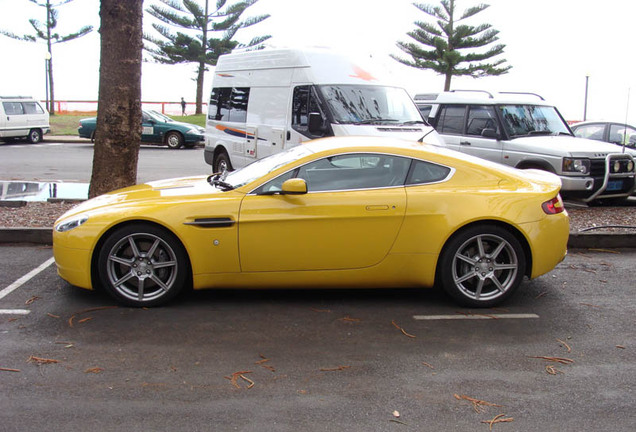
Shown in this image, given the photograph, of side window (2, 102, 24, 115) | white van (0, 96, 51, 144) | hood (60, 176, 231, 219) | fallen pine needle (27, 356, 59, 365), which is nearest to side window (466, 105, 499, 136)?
hood (60, 176, 231, 219)

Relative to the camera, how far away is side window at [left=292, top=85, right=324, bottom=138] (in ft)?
33.6

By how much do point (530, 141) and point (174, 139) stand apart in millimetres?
16538

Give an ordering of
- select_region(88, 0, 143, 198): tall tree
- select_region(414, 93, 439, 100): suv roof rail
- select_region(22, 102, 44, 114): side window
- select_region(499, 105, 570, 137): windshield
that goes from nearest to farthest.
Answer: select_region(88, 0, 143, 198): tall tree → select_region(499, 105, 570, 137): windshield → select_region(414, 93, 439, 100): suv roof rail → select_region(22, 102, 44, 114): side window

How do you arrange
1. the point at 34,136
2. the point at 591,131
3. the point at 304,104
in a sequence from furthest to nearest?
1. the point at 34,136
2. the point at 591,131
3. the point at 304,104

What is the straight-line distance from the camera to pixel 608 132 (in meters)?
12.4

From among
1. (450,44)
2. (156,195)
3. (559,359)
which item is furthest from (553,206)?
(450,44)

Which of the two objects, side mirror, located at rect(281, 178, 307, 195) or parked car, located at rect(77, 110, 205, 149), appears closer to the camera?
side mirror, located at rect(281, 178, 307, 195)

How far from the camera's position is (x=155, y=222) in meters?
5.31

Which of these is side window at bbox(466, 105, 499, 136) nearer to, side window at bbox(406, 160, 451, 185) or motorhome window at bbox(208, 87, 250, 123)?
motorhome window at bbox(208, 87, 250, 123)

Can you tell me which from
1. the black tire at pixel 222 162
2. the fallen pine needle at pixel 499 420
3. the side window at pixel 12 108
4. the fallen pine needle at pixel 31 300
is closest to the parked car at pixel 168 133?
the side window at pixel 12 108

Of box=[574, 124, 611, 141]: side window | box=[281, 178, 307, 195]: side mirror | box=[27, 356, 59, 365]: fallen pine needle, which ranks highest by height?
box=[574, 124, 611, 141]: side window

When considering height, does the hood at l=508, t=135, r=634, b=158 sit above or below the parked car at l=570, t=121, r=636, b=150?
below

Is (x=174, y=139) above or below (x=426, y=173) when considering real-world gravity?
below

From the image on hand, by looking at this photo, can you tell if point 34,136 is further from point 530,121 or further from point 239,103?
point 530,121
